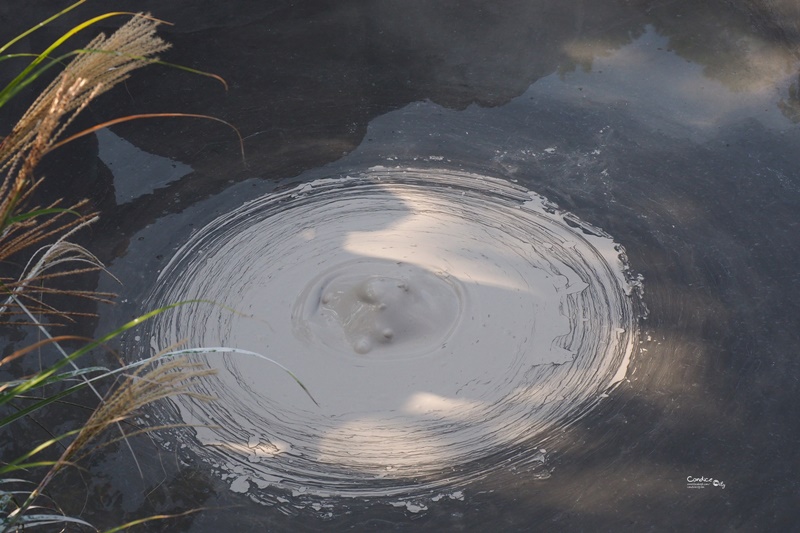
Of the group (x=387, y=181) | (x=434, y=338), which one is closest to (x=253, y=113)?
(x=387, y=181)

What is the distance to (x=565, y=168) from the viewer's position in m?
3.20

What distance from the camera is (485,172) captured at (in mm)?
3217

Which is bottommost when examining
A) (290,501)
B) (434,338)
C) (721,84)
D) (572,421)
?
(290,501)

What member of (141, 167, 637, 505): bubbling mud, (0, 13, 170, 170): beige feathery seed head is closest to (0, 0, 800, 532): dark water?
(141, 167, 637, 505): bubbling mud

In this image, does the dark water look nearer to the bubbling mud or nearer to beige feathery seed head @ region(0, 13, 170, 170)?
the bubbling mud

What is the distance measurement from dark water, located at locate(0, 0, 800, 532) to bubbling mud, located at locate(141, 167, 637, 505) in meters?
0.07

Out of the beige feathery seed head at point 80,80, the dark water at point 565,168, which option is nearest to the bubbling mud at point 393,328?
the dark water at point 565,168

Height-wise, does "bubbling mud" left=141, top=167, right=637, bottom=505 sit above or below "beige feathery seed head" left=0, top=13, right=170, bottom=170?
above

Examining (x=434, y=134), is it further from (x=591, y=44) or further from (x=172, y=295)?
(x=172, y=295)

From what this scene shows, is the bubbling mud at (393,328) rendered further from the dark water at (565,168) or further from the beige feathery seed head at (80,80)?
the beige feathery seed head at (80,80)

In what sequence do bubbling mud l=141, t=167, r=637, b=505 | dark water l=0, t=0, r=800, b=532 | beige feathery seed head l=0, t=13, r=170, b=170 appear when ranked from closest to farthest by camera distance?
beige feathery seed head l=0, t=13, r=170, b=170 < dark water l=0, t=0, r=800, b=532 < bubbling mud l=141, t=167, r=637, b=505

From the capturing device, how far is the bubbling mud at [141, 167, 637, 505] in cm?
234

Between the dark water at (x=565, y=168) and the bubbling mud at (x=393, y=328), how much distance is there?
0.07 metres

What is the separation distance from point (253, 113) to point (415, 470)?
69.6 inches
